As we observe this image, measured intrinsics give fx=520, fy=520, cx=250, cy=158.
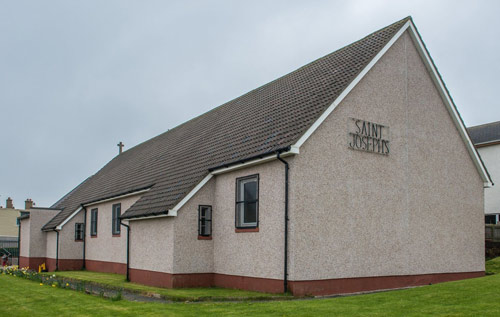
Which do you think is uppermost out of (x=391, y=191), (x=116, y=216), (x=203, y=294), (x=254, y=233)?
(x=391, y=191)

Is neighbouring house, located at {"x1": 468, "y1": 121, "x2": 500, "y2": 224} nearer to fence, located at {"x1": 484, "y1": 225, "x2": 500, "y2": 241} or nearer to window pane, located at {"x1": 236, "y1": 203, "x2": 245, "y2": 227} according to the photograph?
fence, located at {"x1": 484, "y1": 225, "x2": 500, "y2": 241}

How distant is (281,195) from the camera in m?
14.1

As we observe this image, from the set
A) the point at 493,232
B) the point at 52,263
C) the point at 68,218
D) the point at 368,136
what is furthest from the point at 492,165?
the point at 52,263

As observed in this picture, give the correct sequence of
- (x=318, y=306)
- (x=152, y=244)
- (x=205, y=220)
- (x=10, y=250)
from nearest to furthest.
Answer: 1. (x=318, y=306)
2. (x=205, y=220)
3. (x=152, y=244)
4. (x=10, y=250)

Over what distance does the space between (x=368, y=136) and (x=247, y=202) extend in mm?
4198

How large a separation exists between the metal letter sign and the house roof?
44.2 inches

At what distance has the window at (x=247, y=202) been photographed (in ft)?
50.1

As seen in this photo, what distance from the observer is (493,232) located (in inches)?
1040

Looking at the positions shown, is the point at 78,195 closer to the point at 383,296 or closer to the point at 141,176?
the point at 141,176

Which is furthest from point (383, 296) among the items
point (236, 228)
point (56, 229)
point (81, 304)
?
point (56, 229)

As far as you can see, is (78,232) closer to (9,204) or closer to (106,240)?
(106,240)

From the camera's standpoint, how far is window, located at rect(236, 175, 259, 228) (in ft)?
50.1

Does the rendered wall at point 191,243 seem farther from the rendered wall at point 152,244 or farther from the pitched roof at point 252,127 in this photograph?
the pitched roof at point 252,127

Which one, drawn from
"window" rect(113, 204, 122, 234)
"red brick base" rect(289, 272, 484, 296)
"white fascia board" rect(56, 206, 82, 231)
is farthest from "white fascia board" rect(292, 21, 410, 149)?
"white fascia board" rect(56, 206, 82, 231)
